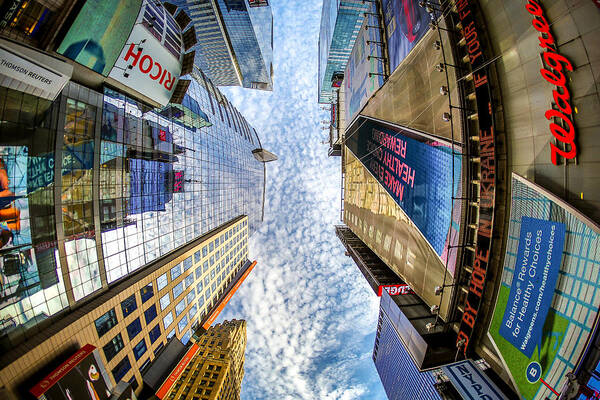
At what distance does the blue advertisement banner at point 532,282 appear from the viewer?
31.9 ft

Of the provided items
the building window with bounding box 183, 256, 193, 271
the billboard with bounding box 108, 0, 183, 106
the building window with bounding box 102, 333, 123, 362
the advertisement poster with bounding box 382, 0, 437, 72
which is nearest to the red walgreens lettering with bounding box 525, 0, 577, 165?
the advertisement poster with bounding box 382, 0, 437, 72

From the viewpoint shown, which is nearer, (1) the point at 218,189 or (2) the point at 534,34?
(2) the point at 534,34

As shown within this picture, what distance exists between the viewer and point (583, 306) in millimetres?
8500

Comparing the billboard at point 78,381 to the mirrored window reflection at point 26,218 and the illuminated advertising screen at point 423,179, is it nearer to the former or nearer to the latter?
the mirrored window reflection at point 26,218

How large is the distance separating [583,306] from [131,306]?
1372 inches

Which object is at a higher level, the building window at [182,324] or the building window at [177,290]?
the building window at [177,290]

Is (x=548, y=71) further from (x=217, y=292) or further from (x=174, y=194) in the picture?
(x=217, y=292)

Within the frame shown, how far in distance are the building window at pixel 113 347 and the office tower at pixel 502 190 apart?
91.7ft

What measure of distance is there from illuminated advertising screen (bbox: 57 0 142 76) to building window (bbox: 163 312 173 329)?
30.9 m

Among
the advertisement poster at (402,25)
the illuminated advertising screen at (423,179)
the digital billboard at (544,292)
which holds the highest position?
the advertisement poster at (402,25)

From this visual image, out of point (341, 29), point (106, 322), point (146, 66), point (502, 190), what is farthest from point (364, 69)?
point (341, 29)

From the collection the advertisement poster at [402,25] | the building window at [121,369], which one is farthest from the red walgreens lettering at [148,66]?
the building window at [121,369]

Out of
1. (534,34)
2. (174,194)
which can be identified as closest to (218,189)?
(174,194)

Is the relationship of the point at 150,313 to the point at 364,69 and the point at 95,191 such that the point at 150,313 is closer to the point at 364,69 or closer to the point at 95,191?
the point at 95,191
